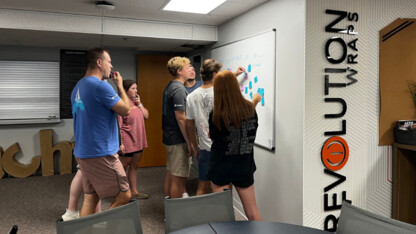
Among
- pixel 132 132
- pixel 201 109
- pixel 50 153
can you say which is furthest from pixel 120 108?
pixel 50 153

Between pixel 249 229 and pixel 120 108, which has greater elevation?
pixel 120 108

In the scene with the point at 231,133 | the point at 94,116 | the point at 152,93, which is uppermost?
the point at 152,93

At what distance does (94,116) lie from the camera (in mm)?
2367

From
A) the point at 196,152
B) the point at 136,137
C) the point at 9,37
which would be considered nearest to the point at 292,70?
the point at 196,152

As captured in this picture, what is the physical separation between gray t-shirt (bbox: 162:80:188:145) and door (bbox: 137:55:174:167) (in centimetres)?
244

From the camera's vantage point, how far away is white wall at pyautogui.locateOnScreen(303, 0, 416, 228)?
8.23ft

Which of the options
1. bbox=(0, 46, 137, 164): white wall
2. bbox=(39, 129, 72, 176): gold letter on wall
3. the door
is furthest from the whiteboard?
bbox=(39, 129, 72, 176): gold letter on wall

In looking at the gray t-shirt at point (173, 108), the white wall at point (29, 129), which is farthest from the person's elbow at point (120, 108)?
the white wall at point (29, 129)

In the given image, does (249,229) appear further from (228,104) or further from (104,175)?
(104,175)

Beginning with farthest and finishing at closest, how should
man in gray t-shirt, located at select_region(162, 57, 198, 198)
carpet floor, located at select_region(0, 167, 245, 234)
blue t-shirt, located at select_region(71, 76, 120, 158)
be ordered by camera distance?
carpet floor, located at select_region(0, 167, 245, 234), man in gray t-shirt, located at select_region(162, 57, 198, 198), blue t-shirt, located at select_region(71, 76, 120, 158)

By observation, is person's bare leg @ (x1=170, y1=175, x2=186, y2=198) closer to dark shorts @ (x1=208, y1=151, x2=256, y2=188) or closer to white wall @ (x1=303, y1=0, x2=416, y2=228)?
dark shorts @ (x1=208, y1=151, x2=256, y2=188)

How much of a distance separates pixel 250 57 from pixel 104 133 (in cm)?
170

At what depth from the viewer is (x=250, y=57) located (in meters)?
3.33

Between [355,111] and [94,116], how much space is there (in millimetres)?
2076
